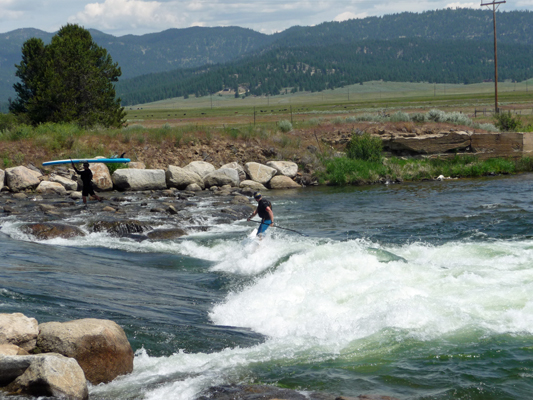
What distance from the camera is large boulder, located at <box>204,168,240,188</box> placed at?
2858 cm

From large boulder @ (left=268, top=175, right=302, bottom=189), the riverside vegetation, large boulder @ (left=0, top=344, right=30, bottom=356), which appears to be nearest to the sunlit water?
large boulder @ (left=0, top=344, right=30, bottom=356)

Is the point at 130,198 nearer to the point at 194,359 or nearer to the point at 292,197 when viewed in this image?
the point at 292,197

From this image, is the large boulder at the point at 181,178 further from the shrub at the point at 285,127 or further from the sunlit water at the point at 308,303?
the sunlit water at the point at 308,303

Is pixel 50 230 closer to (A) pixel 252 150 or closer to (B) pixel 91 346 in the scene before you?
(B) pixel 91 346

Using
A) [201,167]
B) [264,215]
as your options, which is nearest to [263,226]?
[264,215]

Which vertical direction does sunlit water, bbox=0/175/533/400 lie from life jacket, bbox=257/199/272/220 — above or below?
below

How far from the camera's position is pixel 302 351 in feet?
27.3

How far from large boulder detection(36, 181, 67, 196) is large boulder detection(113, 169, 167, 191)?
2.70 meters

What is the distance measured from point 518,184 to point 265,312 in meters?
20.4

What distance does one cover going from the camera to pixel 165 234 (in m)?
17.0

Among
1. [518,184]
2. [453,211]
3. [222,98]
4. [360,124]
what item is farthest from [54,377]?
[222,98]

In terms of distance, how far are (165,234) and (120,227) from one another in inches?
57.3

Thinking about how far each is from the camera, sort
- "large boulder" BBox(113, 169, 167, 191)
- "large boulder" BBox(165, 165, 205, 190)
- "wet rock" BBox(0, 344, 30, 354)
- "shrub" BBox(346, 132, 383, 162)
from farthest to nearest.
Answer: "shrub" BBox(346, 132, 383, 162)
"large boulder" BBox(165, 165, 205, 190)
"large boulder" BBox(113, 169, 167, 191)
"wet rock" BBox(0, 344, 30, 354)

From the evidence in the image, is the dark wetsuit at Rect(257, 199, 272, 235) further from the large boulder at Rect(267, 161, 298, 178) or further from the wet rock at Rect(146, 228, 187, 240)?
the large boulder at Rect(267, 161, 298, 178)
